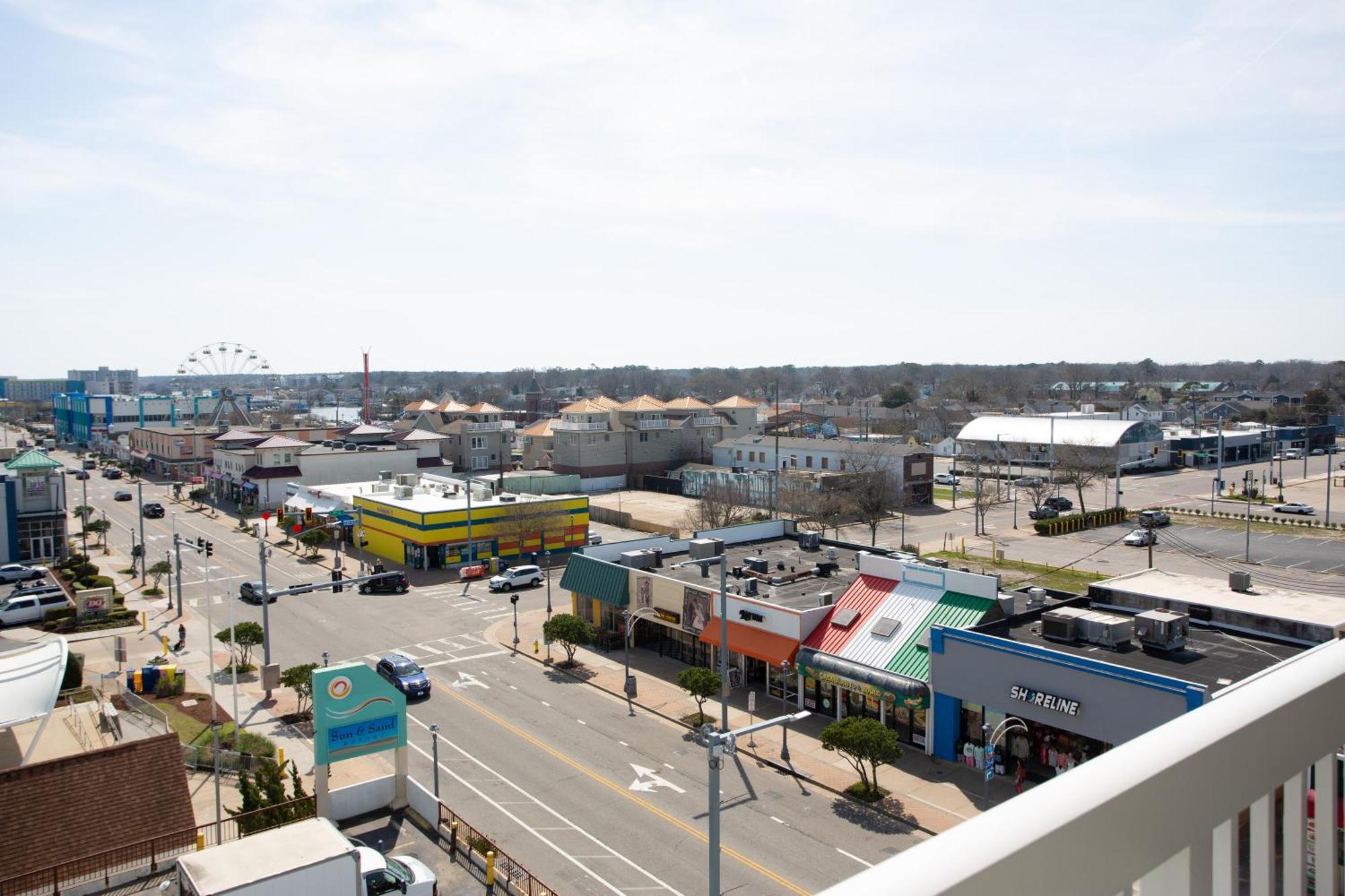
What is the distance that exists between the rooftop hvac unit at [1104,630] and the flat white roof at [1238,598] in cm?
381

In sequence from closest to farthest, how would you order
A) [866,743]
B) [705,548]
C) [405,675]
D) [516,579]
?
[866,743] → [405,675] → [705,548] → [516,579]

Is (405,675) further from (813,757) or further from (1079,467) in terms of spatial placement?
(1079,467)

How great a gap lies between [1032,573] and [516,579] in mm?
26735

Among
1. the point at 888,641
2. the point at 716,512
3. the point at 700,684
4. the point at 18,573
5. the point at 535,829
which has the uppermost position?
the point at 716,512

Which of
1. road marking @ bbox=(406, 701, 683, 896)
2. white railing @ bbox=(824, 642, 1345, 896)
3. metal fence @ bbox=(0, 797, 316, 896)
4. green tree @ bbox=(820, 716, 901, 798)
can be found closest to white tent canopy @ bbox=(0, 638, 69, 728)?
metal fence @ bbox=(0, 797, 316, 896)

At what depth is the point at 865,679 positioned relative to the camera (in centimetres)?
2878

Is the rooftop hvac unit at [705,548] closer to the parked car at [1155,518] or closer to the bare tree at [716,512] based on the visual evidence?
the bare tree at [716,512]

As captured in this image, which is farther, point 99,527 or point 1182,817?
point 99,527

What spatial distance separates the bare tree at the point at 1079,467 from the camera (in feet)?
229

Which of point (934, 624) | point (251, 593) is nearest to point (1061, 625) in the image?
point (934, 624)

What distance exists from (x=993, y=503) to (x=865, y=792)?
50.4 metres

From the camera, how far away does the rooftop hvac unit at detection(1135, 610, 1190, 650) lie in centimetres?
2556

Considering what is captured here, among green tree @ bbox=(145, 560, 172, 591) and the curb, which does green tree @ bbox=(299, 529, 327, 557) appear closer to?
green tree @ bbox=(145, 560, 172, 591)

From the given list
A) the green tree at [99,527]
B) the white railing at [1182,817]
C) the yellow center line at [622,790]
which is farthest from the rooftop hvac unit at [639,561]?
the green tree at [99,527]
